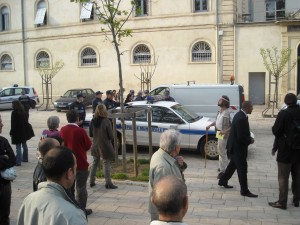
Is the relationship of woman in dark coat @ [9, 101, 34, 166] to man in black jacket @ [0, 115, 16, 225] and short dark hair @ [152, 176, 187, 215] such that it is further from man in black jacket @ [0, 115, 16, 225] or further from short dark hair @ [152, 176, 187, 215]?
short dark hair @ [152, 176, 187, 215]

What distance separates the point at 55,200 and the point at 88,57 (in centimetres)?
2974

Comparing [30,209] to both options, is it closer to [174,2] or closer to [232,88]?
[232,88]

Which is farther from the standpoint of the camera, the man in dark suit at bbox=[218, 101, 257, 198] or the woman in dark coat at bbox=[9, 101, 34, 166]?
the woman in dark coat at bbox=[9, 101, 34, 166]

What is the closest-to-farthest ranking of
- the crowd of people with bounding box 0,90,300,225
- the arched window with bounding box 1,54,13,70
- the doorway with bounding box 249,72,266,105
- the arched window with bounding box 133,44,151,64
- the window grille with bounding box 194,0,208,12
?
the crowd of people with bounding box 0,90,300,225 < the doorway with bounding box 249,72,266,105 < the window grille with bounding box 194,0,208,12 < the arched window with bounding box 133,44,151,64 < the arched window with bounding box 1,54,13,70

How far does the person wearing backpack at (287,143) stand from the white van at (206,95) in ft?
27.1

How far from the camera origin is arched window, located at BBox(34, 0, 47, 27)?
33.6m

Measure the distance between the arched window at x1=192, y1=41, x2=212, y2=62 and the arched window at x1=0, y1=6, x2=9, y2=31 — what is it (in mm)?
17620

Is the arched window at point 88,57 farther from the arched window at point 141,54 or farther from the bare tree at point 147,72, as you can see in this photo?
the bare tree at point 147,72

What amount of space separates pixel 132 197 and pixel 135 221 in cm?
133

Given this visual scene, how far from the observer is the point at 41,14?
33.8 meters

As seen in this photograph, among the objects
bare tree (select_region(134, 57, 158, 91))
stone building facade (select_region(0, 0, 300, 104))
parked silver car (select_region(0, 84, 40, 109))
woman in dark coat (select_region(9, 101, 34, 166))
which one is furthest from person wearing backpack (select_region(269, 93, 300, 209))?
parked silver car (select_region(0, 84, 40, 109))

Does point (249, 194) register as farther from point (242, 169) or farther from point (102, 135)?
point (102, 135)

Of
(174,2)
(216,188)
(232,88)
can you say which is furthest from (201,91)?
(174,2)

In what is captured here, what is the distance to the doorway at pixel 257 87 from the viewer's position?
27.3 m
